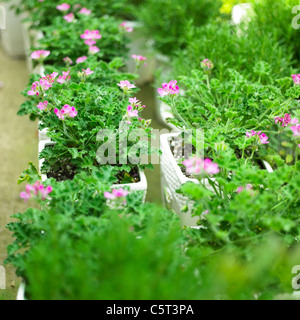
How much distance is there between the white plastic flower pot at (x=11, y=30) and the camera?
348cm

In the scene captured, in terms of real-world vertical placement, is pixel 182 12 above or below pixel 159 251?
above

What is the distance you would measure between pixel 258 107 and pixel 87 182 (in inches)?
31.3

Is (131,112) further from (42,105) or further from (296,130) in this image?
(296,130)

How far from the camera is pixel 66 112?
59.2 inches

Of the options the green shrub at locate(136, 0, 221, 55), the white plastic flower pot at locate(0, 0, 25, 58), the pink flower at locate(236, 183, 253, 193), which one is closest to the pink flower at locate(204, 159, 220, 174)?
the pink flower at locate(236, 183, 253, 193)

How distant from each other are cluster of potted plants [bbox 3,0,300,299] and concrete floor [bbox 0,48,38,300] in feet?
1.86

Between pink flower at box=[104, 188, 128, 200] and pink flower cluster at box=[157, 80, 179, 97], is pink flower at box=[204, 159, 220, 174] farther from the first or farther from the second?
pink flower cluster at box=[157, 80, 179, 97]

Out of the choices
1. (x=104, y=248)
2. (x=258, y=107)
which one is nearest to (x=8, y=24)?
(x=258, y=107)

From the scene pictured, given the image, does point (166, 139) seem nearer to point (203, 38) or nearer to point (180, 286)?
point (203, 38)

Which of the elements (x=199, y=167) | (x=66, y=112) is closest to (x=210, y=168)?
(x=199, y=167)

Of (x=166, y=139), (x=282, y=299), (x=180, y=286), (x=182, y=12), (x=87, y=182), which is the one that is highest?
(x=182, y=12)

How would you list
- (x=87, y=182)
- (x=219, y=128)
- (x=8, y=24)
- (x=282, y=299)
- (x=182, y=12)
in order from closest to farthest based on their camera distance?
(x=282, y=299) < (x=87, y=182) < (x=219, y=128) < (x=182, y=12) < (x=8, y=24)

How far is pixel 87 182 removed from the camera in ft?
4.43

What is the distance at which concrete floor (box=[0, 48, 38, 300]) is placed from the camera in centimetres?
208
